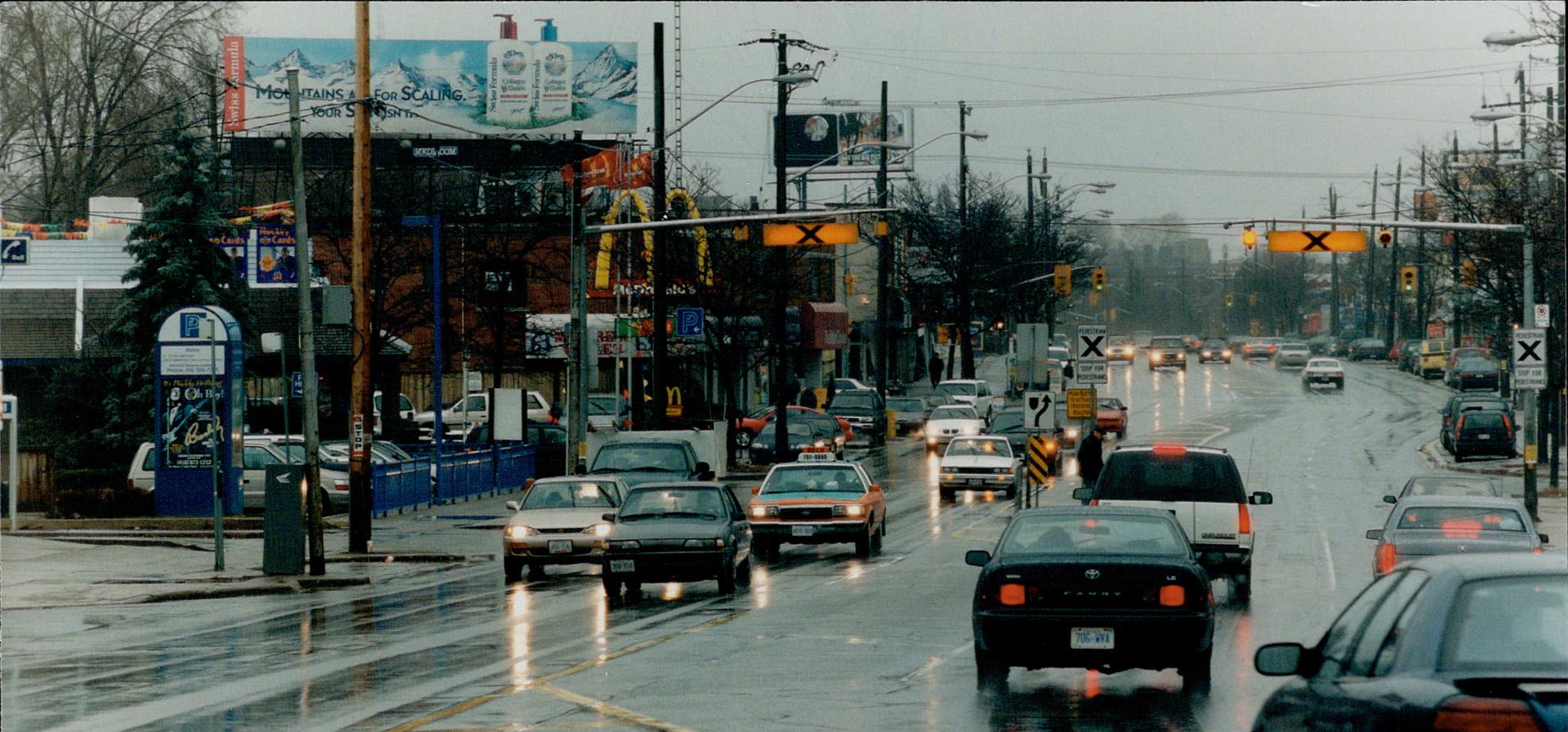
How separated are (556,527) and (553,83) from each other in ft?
216

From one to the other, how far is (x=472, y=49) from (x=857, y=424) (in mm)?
37215

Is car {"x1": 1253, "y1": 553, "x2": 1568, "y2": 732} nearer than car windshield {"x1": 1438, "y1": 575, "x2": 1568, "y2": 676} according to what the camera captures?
Yes

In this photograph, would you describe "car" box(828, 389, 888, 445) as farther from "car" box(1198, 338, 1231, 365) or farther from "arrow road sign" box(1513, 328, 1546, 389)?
"car" box(1198, 338, 1231, 365)

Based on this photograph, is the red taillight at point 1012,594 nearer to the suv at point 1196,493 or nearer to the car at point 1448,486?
the suv at point 1196,493

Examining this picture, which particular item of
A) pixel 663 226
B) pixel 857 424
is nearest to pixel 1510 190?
pixel 857 424

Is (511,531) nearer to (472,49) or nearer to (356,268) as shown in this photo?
(356,268)

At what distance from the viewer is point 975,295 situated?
9400 centimetres

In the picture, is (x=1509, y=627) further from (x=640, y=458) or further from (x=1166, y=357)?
(x=1166, y=357)

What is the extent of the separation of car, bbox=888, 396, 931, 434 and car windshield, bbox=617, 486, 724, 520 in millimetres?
43937

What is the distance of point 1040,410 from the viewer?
121 ft

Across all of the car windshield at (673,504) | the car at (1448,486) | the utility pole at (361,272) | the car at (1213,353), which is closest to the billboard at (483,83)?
the car at (1213,353)

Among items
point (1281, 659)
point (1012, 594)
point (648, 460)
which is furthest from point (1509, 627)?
point (648, 460)

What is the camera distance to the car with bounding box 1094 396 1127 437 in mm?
60656

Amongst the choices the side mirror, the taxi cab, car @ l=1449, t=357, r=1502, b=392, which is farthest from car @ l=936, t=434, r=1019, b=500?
car @ l=1449, t=357, r=1502, b=392
